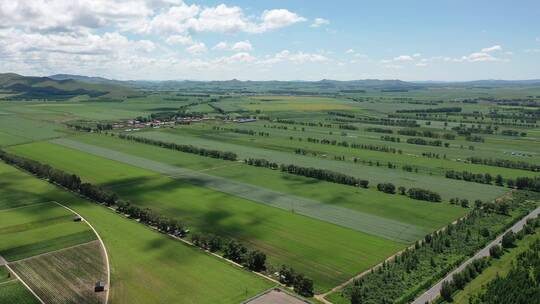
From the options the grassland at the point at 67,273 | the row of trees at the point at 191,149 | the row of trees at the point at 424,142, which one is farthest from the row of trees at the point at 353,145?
the grassland at the point at 67,273

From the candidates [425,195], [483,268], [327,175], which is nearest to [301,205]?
[327,175]

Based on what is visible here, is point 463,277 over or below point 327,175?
below

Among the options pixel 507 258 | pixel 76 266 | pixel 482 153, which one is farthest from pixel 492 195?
pixel 76 266

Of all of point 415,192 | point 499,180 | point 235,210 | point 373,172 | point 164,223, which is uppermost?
point 373,172

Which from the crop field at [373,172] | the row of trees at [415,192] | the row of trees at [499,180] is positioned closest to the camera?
the row of trees at [415,192]

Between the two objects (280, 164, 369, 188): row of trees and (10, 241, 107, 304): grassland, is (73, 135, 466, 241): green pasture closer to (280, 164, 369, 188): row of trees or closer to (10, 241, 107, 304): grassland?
(280, 164, 369, 188): row of trees

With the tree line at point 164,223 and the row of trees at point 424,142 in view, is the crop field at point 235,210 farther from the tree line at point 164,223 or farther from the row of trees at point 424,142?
the row of trees at point 424,142

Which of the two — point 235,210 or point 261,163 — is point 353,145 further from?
point 235,210
